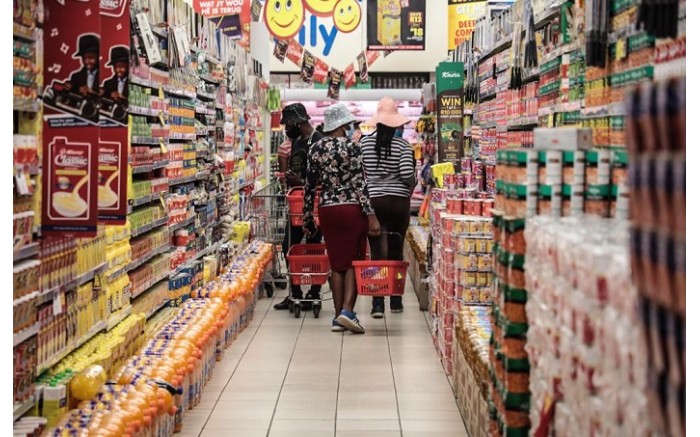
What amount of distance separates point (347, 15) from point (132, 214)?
1423 cm

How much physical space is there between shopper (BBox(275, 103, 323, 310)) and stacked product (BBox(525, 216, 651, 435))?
22.3ft

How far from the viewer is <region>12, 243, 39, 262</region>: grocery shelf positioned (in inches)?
165

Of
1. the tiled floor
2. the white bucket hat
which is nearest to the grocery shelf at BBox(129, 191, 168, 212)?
the tiled floor

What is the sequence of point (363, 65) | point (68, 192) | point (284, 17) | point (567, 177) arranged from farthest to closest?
1. point (363, 65)
2. point (284, 17)
3. point (68, 192)
4. point (567, 177)

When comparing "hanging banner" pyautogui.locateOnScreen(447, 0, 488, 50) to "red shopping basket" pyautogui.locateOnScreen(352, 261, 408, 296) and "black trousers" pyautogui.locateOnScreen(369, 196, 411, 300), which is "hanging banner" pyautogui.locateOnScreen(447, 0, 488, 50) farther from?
"red shopping basket" pyautogui.locateOnScreen(352, 261, 408, 296)

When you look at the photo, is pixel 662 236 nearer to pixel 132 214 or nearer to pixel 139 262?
pixel 132 214

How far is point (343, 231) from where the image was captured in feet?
29.1

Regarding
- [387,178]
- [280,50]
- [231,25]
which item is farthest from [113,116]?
[280,50]

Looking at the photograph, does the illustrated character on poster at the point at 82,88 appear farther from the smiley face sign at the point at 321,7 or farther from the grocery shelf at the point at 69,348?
the smiley face sign at the point at 321,7

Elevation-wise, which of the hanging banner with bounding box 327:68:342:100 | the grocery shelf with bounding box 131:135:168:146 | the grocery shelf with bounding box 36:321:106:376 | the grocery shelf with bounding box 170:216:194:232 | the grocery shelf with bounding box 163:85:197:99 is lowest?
the grocery shelf with bounding box 36:321:106:376

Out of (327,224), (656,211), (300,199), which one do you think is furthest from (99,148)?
(300,199)

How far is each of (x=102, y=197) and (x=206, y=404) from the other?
6.57ft

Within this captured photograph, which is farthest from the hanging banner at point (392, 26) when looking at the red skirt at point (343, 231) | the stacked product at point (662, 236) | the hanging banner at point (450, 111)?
the stacked product at point (662, 236)

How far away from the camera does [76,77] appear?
463 centimetres
